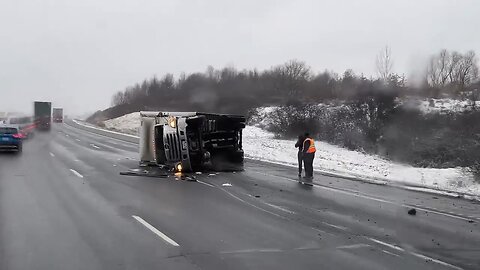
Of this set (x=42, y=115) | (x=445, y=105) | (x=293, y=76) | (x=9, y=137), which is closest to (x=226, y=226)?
(x=445, y=105)

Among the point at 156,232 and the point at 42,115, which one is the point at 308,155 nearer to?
the point at 156,232

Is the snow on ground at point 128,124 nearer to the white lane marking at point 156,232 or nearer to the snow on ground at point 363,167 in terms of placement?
the snow on ground at point 363,167

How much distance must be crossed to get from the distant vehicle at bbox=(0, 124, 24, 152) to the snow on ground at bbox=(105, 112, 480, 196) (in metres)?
12.1

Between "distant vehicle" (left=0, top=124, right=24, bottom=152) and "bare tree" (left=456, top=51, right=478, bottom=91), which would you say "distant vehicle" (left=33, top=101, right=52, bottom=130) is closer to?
"distant vehicle" (left=0, top=124, right=24, bottom=152)

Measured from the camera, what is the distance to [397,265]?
592 centimetres

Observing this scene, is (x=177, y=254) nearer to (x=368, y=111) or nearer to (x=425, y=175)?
(x=425, y=175)

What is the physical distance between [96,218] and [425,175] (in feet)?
38.9

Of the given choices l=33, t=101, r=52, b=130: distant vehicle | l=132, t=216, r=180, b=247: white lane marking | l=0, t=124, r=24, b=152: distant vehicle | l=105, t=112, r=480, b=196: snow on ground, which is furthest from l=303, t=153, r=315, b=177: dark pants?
l=33, t=101, r=52, b=130: distant vehicle

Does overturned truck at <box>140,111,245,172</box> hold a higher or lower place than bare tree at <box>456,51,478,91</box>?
lower

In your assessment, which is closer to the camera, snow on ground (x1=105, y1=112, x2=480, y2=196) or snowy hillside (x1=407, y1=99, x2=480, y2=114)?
snow on ground (x1=105, y1=112, x2=480, y2=196)

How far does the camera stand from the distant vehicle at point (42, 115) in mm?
63062

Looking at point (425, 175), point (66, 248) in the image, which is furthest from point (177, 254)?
point (425, 175)

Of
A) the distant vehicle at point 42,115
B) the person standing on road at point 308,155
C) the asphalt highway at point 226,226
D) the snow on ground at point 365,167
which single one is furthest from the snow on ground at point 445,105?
the distant vehicle at point 42,115

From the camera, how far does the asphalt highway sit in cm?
600
